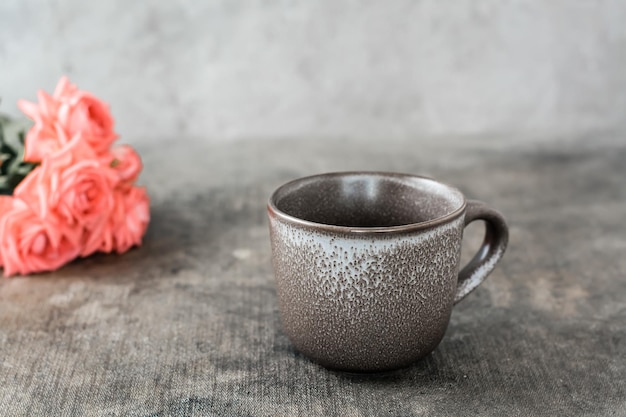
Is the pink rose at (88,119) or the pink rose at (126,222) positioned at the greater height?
the pink rose at (88,119)

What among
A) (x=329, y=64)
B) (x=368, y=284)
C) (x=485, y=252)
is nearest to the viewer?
(x=368, y=284)

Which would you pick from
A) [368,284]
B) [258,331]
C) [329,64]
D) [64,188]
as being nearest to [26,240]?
[64,188]

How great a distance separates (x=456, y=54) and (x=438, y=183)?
1.03 metres

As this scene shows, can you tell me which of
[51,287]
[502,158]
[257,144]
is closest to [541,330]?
[51,287]

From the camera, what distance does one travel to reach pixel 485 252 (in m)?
0.59

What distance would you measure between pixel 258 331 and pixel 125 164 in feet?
0.94

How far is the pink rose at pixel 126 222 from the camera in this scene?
776 millimetres

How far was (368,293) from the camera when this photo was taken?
1.58ft

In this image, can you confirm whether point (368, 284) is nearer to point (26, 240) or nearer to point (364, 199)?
point (364, 199)

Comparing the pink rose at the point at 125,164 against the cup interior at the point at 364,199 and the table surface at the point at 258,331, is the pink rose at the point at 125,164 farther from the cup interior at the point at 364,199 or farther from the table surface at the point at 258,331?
the cup interior at the point at 364,199

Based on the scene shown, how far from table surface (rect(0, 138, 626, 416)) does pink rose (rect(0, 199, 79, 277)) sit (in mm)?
17

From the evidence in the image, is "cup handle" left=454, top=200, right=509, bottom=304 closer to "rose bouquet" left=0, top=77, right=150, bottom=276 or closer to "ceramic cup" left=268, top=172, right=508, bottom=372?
"ceramic cup" left=268, top=172, right=508, bottom=372

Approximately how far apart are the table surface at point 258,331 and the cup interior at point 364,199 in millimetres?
106

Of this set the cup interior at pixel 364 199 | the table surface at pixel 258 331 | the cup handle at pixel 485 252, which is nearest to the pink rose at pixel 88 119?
the table surface at pixel 258 331
